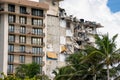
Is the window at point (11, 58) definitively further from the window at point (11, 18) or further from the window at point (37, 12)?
the window at point (37, 12)

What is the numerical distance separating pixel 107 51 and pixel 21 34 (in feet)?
→ 161

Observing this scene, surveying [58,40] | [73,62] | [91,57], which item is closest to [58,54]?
[58,40]

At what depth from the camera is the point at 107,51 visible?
65.1 m

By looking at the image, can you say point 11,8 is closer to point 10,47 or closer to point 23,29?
point 23,29

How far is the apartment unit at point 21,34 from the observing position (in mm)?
108375

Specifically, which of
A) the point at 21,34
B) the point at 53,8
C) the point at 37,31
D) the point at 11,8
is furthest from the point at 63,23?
the point at 11,8

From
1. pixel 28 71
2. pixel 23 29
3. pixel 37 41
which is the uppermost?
pixel 23 29

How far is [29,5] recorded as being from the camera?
114 meters

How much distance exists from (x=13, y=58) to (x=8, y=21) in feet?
30.5

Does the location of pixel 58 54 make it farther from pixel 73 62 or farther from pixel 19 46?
pixel 73 62

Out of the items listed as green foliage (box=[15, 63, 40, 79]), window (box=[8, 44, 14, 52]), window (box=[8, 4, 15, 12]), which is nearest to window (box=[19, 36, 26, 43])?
window (box=[8, 44, 14, 52])

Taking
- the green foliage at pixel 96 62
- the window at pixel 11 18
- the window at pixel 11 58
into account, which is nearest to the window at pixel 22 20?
the window at pixel 11 18

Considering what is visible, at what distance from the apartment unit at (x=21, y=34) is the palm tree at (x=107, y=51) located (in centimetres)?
4474

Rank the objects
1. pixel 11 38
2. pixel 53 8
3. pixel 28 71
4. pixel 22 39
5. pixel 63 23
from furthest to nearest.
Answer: pixel 53 8 < pixel 63 23 < pixel 22 39 < pixel 11 38 < pixel 28 71
